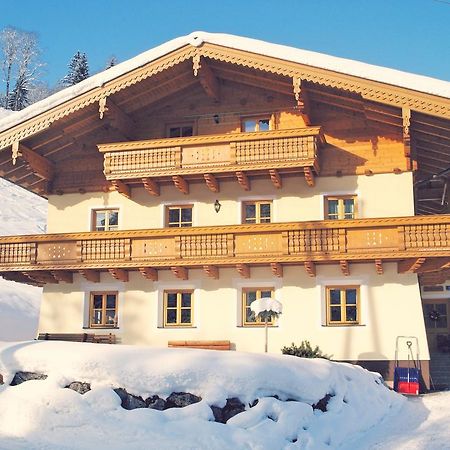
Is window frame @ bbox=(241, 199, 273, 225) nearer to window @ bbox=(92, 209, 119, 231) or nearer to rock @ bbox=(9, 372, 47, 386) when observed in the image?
window @ bbox=(92, 209, 119, 231)

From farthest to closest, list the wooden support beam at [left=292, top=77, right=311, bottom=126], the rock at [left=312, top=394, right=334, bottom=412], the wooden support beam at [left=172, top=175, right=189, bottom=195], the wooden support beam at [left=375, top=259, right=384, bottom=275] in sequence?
the wooden support beam at [left=172, top=175, right=189, bottom=195] < the wooden support beam at [left=292, top=77, right=311, bottom=126] < the wooden support beam at [left=375, top=259, right=384, bottom=275] < the rock at [left=312, top=394, right=334, bottom=412]

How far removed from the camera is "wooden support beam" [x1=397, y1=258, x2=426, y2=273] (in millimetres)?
17064

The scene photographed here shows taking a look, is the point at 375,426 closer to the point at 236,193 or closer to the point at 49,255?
the point at 236,193

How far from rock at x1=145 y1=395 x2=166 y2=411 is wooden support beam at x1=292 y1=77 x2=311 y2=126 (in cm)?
1169

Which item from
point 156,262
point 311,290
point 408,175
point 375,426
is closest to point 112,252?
point 156,262

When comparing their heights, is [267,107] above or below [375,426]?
above

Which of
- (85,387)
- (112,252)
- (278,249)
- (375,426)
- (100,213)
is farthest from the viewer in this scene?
(100,213)

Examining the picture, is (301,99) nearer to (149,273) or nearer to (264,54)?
(264,54)

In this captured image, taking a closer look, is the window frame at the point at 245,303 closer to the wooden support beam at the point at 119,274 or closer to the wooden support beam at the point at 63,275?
the wooden support beam at the point at 119,274

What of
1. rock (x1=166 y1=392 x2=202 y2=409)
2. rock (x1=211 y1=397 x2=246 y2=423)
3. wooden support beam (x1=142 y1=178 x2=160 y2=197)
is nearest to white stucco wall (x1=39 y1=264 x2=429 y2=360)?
wooden support beam (x1=142 y1=178 x2=160 y2=197)

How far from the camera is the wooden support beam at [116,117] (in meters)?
19.4

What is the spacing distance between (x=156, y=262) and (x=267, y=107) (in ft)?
19.3

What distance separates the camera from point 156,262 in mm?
18609

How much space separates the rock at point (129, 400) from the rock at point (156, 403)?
0.19 ft
